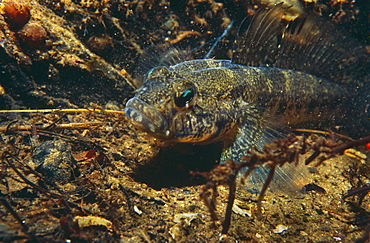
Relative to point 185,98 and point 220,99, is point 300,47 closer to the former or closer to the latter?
point 220,99

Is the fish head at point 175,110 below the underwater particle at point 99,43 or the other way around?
below

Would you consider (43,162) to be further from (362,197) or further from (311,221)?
(362,197)

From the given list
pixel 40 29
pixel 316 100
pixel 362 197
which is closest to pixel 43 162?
pixel 40 29

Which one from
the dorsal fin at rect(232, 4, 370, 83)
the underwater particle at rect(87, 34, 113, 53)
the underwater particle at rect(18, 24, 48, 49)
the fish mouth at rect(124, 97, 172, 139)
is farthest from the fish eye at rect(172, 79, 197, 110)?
the underwater particle at rect(18, 24, 48, 49)

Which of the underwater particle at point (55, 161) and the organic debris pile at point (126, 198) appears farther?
the underwater particle at point (55, 161)

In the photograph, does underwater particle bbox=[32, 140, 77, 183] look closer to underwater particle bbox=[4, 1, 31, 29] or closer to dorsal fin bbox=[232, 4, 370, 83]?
underwater particle bbox=[4, 1, 31, 29]

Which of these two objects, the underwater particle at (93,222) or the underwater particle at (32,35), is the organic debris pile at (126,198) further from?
the underwater particle at (32,35)

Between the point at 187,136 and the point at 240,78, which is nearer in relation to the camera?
the point at 187,136

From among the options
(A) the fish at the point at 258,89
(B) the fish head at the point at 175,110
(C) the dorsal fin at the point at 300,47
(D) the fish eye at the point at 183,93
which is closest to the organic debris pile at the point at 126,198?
(A) the fish at the point at 258,89
